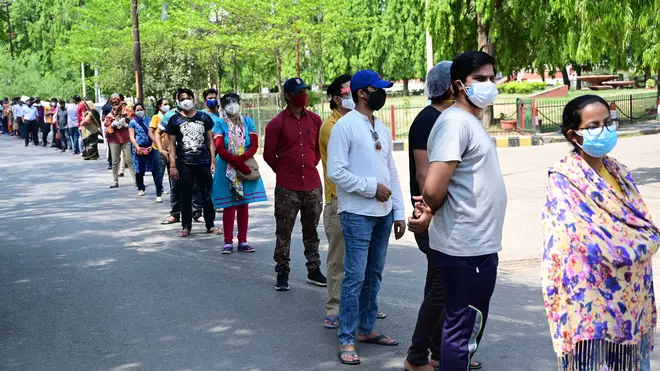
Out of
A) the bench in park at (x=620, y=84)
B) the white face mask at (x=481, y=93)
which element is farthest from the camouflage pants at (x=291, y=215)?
the bench in park at (x=620, y=84)

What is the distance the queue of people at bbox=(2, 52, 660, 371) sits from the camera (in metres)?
3.91

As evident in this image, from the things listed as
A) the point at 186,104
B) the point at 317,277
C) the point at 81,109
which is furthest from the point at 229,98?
the point at 81,109

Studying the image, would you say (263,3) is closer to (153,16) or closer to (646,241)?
(153,16)

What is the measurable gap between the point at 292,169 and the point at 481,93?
3.54 metres

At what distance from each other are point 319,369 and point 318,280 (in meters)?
2.52

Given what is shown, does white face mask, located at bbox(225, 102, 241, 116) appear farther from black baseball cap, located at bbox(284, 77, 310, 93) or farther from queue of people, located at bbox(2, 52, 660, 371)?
black baseball cap, located at bbox(284, 77, 310, 93)

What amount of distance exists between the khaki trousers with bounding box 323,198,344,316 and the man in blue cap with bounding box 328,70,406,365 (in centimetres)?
52

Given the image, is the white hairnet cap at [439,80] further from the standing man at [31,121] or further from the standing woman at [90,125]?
the standing man at [31,121]

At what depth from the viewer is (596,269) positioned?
12.7ft

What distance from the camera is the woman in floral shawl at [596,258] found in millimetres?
3877

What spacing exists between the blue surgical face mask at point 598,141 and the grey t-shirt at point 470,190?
0.55m

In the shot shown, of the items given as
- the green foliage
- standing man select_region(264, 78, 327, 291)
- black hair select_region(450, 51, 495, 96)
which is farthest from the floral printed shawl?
the green foliage

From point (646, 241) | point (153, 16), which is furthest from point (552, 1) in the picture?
point (153, 16)

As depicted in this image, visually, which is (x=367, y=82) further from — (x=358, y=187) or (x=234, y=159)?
(x=234, y=159)
